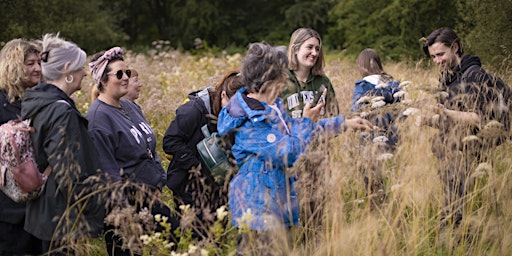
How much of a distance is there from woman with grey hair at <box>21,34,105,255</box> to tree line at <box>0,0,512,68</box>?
4039 millimetres

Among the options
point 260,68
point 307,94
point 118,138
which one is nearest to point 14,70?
point 118,138

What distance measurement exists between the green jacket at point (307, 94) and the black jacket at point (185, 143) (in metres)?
0.67

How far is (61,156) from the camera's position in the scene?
10.9 ft

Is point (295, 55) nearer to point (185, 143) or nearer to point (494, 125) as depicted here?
point (185, 143)

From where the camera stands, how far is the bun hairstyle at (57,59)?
357cm

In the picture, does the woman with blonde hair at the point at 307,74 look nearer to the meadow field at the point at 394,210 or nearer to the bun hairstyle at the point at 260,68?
the meadow field at the point at 394,210

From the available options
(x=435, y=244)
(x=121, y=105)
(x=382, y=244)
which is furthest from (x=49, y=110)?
(x=435, y=244)

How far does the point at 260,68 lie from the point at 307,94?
157cm

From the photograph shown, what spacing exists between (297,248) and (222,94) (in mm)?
1306

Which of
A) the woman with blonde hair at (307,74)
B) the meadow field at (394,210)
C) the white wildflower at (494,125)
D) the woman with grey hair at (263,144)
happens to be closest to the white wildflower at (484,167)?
the meadow field at (394,210)

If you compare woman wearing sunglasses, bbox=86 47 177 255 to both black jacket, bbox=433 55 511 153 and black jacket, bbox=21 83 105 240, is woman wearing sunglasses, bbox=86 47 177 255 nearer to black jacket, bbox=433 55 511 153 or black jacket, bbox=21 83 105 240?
black jacket, bbox=21 83 105 240

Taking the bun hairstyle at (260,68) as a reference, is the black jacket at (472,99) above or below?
below

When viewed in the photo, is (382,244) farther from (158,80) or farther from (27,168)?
(158,80)

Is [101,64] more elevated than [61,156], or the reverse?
[101,64]
